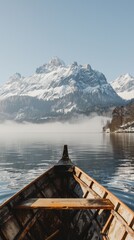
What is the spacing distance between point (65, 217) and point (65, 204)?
1.95 metres

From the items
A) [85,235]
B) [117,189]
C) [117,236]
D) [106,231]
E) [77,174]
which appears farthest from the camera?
[117,189]

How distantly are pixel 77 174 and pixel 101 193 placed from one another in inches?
160

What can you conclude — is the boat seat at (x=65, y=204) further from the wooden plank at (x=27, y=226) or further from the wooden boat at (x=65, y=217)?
the wooden plank at (x=27, y=226)

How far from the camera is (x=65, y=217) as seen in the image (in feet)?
47.2

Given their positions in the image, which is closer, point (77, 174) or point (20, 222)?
point (20, 222)

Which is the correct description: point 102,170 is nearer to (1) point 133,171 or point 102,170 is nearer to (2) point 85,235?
(1) point 133,171

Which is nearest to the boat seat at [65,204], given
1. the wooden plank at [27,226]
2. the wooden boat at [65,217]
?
the wooden boat at [65,217]

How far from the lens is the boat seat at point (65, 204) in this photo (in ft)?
40.9

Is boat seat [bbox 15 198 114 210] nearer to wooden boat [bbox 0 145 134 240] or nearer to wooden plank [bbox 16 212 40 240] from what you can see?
wooden boat [bbox 0 145 134 240]

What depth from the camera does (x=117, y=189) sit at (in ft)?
86.7

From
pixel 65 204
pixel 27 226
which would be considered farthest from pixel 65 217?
pixel 27 226

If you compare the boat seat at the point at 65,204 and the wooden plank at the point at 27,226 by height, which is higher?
the boat seat at the point at 65,204

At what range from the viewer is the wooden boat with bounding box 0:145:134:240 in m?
11.6

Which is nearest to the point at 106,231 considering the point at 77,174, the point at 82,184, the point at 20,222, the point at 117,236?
the point at 117,236
